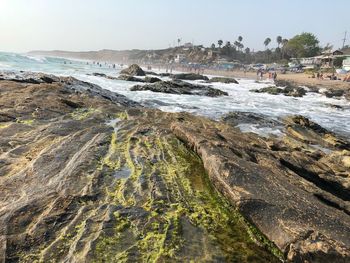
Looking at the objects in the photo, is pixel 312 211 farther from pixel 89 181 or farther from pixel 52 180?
pixel 52 180

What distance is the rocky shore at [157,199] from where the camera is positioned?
5.45 m

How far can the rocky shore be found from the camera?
5445 mm

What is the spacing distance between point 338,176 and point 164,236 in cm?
713

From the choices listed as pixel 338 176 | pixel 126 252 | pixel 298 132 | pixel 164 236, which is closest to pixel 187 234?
pixel 164 236

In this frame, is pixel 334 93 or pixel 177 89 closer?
pixel 177 89

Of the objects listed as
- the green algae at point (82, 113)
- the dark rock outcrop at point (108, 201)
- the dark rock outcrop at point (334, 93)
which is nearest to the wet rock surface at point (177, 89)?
the dark rock outcrop at point (334, 93)

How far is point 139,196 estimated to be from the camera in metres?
6.93

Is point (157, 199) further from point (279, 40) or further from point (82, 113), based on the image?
point (279, 40)

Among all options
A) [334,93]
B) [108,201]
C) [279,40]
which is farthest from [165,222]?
[279,40]

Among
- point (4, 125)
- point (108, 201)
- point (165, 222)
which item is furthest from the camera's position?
point (4, 125)

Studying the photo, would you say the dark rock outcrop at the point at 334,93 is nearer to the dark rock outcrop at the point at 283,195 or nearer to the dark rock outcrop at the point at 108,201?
the dark rock outcrop at the point at 283,195

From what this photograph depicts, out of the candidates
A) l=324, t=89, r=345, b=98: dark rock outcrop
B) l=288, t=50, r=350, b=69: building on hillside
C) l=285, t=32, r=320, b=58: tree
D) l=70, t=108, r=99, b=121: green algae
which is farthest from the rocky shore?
l=285, t=32, r=320, b=58: tree

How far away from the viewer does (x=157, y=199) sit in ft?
22.5

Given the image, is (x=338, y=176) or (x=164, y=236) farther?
(x=338, y=176)
